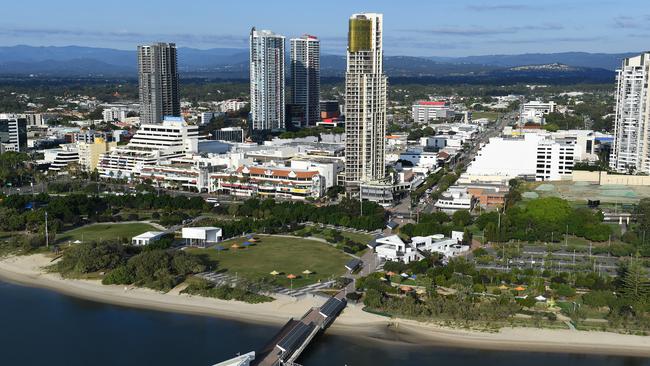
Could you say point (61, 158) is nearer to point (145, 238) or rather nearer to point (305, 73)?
point (145, 238)

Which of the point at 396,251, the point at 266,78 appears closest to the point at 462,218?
the point at 396,251

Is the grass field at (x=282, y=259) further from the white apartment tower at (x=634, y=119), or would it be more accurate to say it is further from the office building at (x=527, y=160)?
the white apartment tower at (x=634, y=119)

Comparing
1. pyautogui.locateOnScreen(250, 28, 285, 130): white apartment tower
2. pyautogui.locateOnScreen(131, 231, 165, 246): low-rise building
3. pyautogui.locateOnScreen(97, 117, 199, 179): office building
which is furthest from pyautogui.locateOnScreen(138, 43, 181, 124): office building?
pyautogui.locateOnScreen(131, 231, 165, 246): low-rise building

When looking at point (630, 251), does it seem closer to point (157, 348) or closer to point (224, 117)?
point (157, 348)

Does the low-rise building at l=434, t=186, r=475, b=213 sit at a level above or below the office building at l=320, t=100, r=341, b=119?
below

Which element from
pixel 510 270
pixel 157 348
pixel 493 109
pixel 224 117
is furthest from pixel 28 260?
pixel 493 109

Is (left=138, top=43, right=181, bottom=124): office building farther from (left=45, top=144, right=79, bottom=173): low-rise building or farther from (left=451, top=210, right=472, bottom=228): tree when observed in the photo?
(left=451, top=210, right=472, bottom=228): tree
